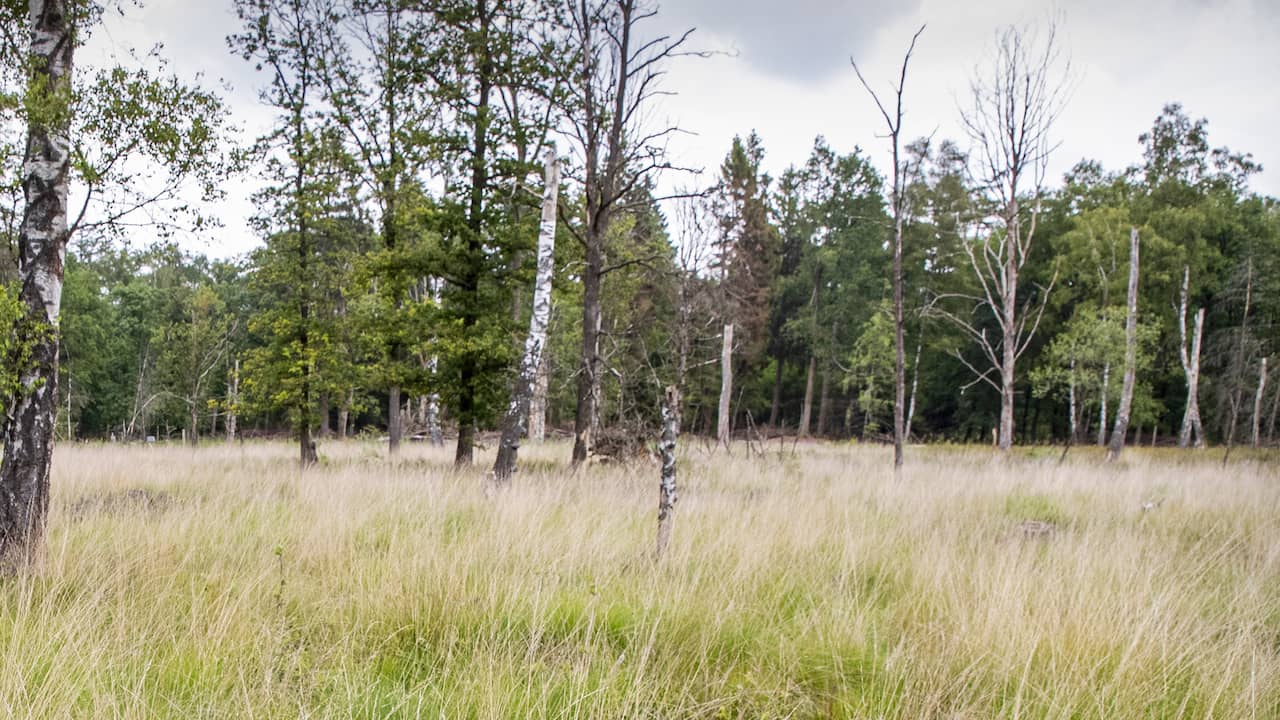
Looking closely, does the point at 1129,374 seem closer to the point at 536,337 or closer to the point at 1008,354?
the point at 1008,354

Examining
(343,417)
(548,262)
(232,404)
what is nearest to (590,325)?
(548,262)

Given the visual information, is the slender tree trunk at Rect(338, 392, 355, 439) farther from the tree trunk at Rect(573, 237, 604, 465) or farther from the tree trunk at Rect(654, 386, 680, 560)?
the tree trunk at Rect(654, 386, 680, 560)

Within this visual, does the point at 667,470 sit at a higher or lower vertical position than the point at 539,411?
higher

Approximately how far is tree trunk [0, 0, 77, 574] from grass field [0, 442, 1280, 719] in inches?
12.5

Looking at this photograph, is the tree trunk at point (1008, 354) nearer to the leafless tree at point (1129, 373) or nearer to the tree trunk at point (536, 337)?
the leafless tree at point (1129, 373)

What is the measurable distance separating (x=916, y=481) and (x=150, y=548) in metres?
9.48

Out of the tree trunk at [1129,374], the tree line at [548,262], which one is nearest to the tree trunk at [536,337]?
the tree line at [548,262]

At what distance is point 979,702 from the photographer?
2566 mm

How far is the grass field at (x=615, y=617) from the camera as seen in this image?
247 centimetres

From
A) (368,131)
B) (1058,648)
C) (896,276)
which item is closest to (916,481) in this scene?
(896,276)

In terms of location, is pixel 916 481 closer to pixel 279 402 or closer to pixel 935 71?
pixel 935 71

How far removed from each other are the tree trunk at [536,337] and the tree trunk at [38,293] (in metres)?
4.50

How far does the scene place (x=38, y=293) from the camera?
3965mm

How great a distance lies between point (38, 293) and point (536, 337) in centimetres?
488
